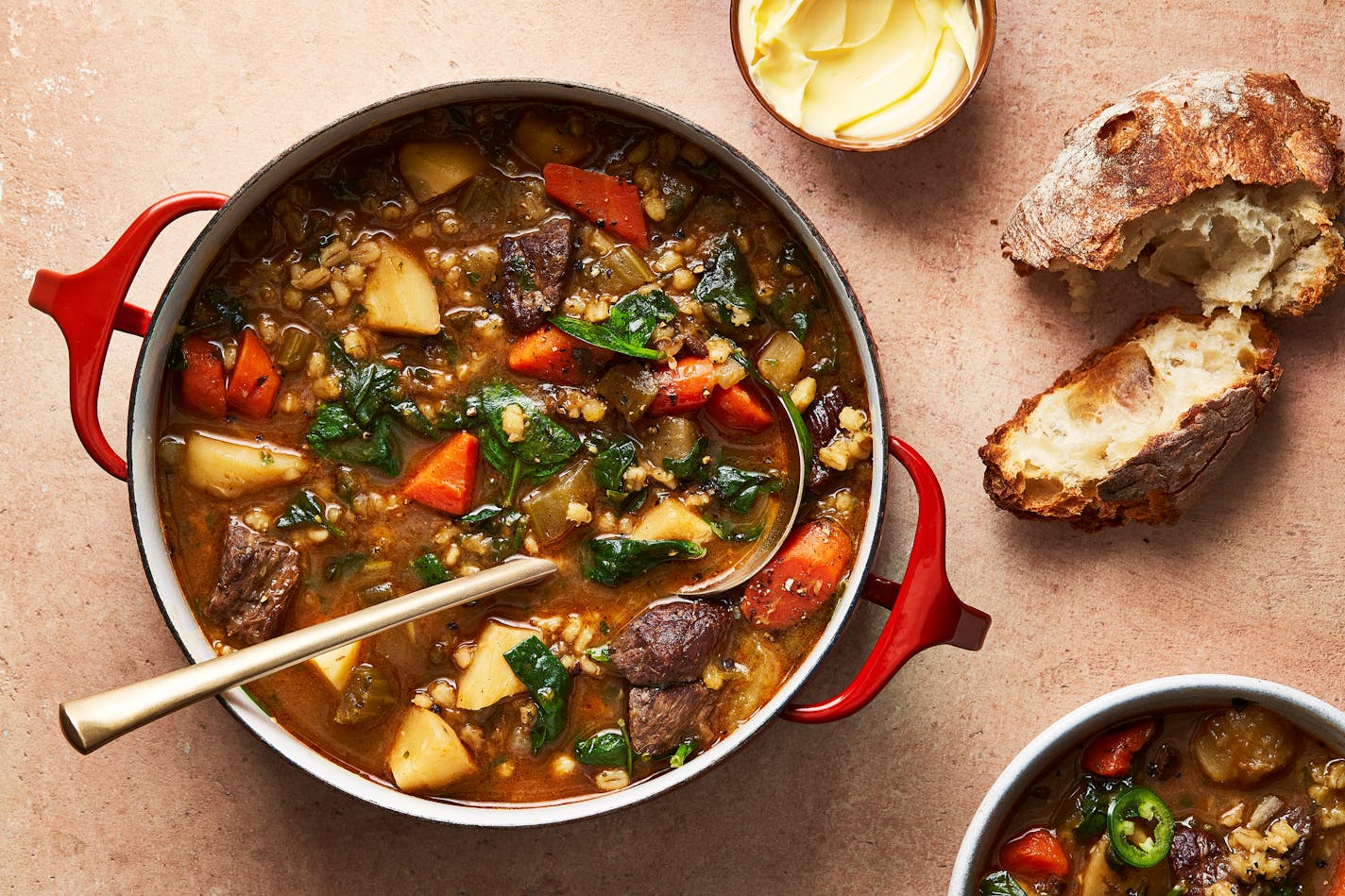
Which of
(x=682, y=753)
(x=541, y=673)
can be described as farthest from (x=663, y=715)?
(x=541, y=673)

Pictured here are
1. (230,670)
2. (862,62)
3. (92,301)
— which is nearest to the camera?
(230,670)

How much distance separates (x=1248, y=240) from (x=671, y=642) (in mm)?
1900

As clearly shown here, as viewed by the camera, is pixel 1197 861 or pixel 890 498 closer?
pixel 1197 861

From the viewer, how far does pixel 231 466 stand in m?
2.98

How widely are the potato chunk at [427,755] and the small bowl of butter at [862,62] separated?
6.27ft

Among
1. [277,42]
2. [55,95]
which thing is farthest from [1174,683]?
[55,95]

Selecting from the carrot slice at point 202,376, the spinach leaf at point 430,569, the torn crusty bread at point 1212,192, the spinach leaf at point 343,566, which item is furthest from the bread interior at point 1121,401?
the carrot slice at point 202,376

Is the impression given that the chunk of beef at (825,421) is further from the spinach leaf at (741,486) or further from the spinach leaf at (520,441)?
the spinach leaf at (520,441)

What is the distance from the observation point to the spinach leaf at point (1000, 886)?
3051mm

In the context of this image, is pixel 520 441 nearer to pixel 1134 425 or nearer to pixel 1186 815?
pixel 1134 425

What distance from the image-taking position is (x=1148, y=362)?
3.11 metres

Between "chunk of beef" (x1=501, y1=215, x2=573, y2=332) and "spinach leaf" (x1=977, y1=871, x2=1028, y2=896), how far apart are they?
1.98 meters

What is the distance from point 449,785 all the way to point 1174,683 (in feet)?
6.37

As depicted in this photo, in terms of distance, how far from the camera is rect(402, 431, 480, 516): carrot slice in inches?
118
